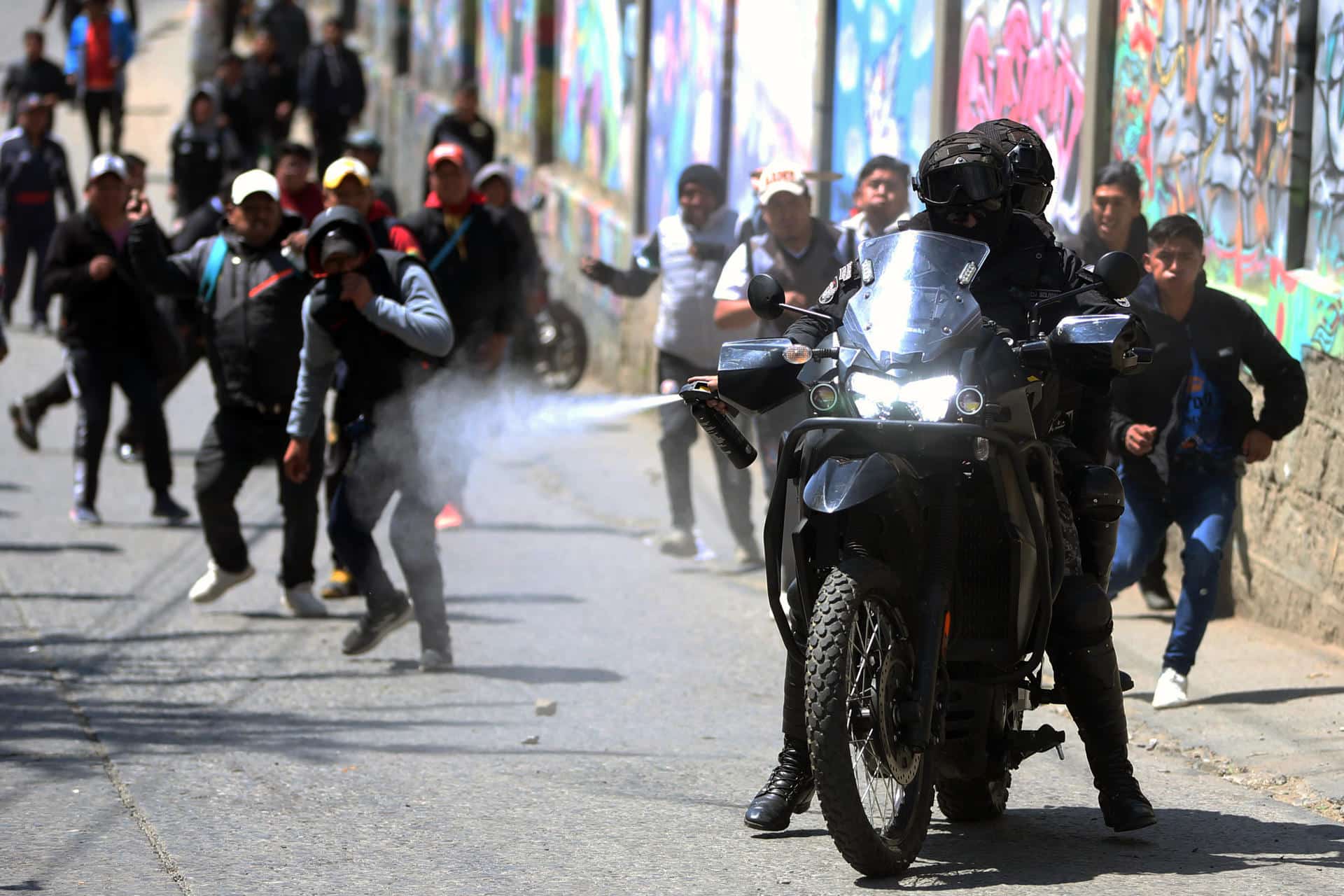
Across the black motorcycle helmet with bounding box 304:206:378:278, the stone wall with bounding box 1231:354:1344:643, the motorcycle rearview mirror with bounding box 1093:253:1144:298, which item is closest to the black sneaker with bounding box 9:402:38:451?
the black motorcycle helmet with bounding box 304:206:378:278

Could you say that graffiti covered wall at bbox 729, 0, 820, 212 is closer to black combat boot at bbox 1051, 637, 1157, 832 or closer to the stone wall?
the stone wall

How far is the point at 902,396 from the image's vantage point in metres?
4.90

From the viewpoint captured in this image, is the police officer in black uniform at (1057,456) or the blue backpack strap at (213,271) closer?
the police officer in black uniform at (1057,456)

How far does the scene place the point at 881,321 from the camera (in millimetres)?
5047

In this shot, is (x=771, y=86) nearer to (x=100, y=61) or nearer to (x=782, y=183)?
(x=782, y=183)

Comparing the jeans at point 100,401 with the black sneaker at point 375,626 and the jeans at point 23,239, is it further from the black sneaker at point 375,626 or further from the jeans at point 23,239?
the jeans at point 23,239

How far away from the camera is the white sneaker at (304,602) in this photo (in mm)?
9242

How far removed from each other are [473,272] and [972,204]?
5410mm

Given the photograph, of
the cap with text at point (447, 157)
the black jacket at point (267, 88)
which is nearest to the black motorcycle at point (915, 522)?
the cap with text at point (447, 157)

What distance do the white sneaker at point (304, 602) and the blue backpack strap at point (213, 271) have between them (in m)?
1.33

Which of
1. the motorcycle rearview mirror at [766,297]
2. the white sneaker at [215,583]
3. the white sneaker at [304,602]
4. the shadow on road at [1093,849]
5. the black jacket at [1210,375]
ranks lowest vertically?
the white sneaker at [304,602]

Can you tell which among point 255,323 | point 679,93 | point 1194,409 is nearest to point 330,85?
point 679,93

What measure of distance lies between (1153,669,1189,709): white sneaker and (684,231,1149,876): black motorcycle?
224 cm

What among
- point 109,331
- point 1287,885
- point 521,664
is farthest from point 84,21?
point 1287,885
